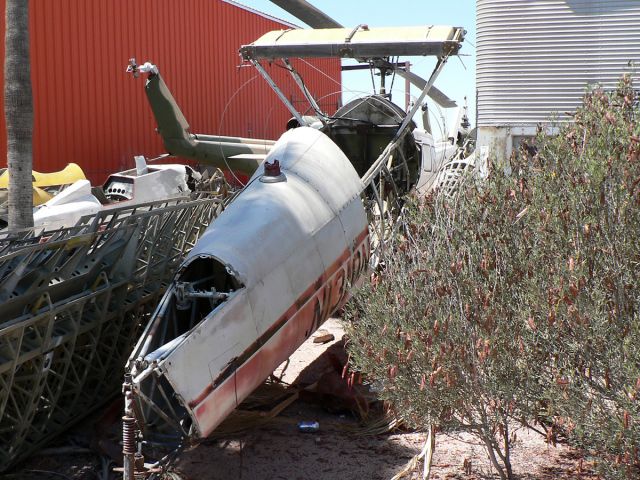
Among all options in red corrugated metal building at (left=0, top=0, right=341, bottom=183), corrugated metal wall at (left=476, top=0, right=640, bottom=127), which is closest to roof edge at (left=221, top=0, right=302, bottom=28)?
red corrugated metal building at (left=0, top=0, right=341, bottom=183)

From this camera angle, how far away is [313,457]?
5.55 m

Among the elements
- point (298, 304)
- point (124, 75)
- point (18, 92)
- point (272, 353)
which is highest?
point (124, 75)

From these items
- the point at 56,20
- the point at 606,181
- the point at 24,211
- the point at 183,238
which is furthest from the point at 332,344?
the point at 56,20

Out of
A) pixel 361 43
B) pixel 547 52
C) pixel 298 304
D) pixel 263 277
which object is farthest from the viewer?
pixel 547 52

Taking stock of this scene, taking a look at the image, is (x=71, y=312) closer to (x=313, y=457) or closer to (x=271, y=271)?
(x=271, y=271)

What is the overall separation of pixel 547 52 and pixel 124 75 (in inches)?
421

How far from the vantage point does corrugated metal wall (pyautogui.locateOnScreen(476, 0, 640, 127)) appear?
9453mm

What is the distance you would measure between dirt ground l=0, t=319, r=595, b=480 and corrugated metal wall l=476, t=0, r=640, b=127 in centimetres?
533

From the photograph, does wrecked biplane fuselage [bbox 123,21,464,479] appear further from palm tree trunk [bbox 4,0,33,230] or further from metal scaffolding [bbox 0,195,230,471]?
A: palm tree trunk [bbox 4,0,33,230]

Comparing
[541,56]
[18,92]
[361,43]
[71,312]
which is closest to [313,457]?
[71,312]

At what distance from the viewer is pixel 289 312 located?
5.54 metres

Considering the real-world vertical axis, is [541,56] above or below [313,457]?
above

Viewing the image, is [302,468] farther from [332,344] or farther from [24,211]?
[24,211]

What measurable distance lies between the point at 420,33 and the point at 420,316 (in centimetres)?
461
